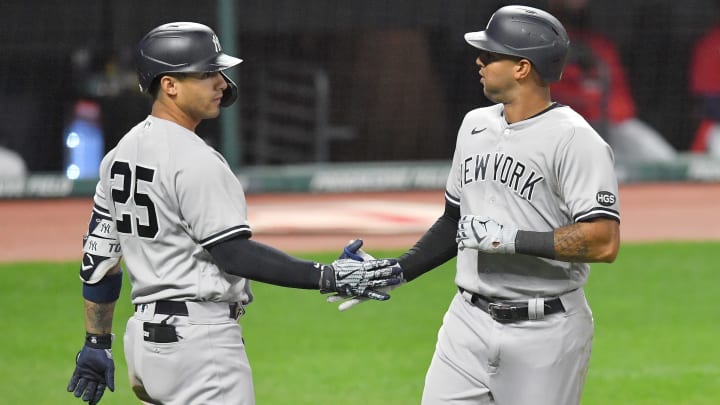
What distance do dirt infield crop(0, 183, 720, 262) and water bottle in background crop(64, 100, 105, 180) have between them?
574 millimetres

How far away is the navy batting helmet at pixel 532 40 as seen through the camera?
4.34m

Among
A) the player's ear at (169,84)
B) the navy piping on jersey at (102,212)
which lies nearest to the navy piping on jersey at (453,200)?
the player's ear at (169,84)

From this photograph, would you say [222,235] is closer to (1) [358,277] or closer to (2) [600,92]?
(1) [358,277]

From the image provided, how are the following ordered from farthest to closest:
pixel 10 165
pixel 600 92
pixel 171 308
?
1. pixel 600 92
2. pixel 10 165
3. pixel 171 308

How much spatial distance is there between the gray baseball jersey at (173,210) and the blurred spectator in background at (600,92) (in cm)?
1074

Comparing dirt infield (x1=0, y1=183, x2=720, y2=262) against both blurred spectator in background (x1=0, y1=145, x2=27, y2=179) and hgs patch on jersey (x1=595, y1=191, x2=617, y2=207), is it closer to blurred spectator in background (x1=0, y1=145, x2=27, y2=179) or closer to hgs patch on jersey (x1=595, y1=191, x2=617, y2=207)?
blurred spectator in background (x1=0, y1=145, x2=27, y2=179)

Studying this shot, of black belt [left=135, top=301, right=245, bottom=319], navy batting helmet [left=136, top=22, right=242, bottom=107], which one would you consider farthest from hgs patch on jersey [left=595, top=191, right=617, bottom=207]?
black belt [left=135, top=301, right=245, bottom=319]

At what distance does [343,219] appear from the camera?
12.4 meters

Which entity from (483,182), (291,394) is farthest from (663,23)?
(483,182)

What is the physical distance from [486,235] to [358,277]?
473 millimetres

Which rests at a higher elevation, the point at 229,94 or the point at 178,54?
Result: the point at 178,54

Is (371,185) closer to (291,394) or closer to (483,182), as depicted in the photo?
(291,394)

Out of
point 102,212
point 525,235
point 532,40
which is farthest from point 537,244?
point 102,212

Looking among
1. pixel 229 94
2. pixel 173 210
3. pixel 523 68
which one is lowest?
pixel 173 210
